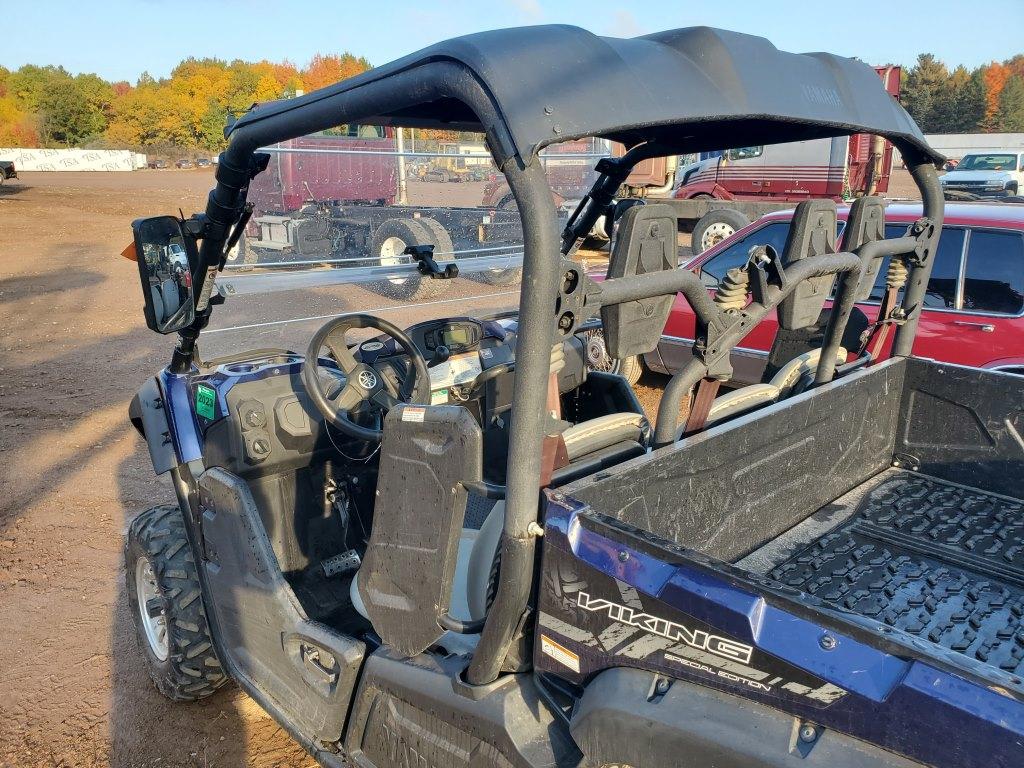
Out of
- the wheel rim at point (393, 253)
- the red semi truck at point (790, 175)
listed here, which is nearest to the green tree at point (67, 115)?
the red semi truck at point (790, 175)

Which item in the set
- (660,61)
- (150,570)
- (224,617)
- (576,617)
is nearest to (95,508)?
(150,570)

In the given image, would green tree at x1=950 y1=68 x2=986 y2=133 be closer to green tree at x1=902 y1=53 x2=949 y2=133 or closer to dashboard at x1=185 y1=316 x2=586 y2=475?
green tree at x1=902 y1=53 x2=949 y2=133

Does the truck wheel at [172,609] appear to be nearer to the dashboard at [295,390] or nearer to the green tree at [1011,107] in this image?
the dashboard at [295,390]

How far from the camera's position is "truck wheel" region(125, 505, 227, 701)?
274cm

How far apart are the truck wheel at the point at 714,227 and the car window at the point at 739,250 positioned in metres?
7.35

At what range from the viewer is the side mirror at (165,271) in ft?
7.94

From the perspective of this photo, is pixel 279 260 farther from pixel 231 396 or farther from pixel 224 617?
pixel 224 617

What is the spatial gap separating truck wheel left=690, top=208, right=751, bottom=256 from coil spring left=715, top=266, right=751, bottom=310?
458 inches

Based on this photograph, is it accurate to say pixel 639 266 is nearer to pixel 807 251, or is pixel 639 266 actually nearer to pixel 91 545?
pixel 807 251

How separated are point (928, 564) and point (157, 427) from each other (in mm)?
2626

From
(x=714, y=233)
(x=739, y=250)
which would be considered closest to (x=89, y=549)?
(x=739, y=250)

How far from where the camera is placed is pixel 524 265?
143 cm

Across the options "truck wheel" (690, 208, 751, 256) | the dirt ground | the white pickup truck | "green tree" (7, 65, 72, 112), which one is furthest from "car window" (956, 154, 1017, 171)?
"green tree" (7, 65, 72, 112)

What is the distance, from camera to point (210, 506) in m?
2.57
